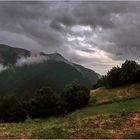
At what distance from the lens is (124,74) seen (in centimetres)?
8044

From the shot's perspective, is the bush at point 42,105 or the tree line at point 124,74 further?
the tree line at point 124,74

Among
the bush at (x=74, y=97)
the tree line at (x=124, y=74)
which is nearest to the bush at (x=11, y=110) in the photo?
the bush at (x=74, y=97)

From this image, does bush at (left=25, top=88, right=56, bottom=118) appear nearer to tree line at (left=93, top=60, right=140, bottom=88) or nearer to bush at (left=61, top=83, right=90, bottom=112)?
bush at (left=61, top=83, right=90, bottom=112)

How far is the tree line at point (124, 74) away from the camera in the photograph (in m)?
79.8

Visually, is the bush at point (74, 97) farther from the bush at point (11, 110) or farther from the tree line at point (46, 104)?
the bush at point (11, 110)

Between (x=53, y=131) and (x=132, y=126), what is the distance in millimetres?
7039

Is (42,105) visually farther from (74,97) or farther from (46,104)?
(74,97)

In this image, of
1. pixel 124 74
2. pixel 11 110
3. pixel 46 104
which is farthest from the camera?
pixel 124 74

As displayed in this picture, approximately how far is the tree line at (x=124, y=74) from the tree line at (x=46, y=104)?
35.5 ft

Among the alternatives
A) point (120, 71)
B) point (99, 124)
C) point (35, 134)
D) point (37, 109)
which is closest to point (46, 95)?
point (37, 109)

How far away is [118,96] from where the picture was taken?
2763 inches

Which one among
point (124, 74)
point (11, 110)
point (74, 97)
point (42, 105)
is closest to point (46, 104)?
point (42, 105)

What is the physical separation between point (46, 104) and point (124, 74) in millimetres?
19557

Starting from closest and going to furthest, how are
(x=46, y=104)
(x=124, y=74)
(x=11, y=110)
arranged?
(x=46, y=104), (x=11, y=110), (x=124, y=74)
